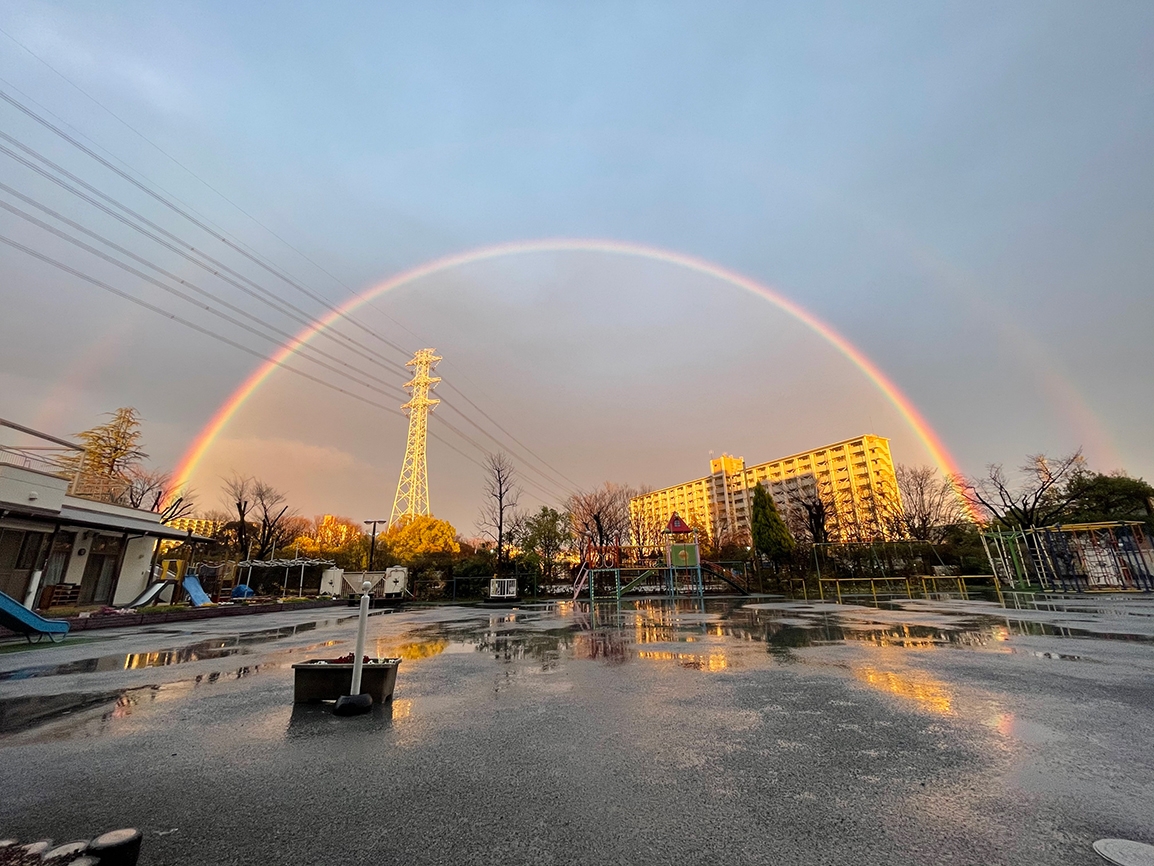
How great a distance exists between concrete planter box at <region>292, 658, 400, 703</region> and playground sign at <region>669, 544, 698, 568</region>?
21130 millimetres

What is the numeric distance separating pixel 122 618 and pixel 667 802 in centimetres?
1941

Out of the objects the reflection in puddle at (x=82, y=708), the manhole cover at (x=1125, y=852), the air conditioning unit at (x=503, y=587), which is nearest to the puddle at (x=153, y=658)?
the reflection in puddle at (x=82, y=708)

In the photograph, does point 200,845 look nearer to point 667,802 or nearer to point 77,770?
point 77,770

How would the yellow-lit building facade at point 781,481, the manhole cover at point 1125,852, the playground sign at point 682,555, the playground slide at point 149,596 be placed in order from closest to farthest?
the manhole cover at point 1125,852
the playground slide at point 149,596
the playground sign at point 682,555
the yellow-lit building facade at point 781,481

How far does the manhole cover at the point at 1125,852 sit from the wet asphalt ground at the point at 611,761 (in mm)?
87

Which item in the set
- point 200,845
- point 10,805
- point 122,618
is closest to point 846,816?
point 200,845

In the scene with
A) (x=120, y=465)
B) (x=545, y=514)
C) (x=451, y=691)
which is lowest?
(x=451, y=691)

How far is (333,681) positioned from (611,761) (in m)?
3.73

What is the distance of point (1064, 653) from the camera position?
794 cm

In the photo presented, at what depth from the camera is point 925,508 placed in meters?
42.1

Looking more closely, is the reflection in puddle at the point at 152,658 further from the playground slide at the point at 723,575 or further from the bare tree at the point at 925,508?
the bare tree at the point at 925,508

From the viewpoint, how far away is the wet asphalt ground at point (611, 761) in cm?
268

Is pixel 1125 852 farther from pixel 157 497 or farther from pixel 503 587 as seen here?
pixel 157 497

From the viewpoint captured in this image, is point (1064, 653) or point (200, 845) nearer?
point (200, 845)
